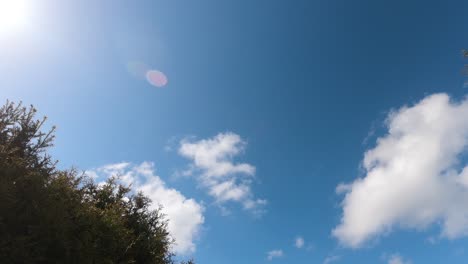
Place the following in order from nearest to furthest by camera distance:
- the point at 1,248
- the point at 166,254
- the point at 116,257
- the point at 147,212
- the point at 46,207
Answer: the point at 1,248 → the point at 46,207 → the point at 116,257 → the point at 166,254 → the point at 147,212

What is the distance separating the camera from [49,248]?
51.8ft

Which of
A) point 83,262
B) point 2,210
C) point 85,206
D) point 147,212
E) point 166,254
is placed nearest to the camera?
point 2,210

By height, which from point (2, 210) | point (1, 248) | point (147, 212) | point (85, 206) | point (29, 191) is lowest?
point (1, 248)

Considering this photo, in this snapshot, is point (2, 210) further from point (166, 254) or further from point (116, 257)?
point (166, 254)

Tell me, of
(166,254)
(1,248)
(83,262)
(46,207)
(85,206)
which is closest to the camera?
(1,248)

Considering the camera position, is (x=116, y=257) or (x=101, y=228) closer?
(x=101, y=228)

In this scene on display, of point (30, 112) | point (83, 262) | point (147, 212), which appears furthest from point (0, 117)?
point (147, 212)

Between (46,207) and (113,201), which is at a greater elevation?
(113,201)

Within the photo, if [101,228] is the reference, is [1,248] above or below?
below

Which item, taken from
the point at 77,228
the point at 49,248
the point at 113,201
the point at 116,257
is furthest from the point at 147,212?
the point at 49,248

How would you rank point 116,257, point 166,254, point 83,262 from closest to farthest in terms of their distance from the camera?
point 83,262, point 116,257, point 166,254

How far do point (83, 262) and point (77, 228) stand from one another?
173 cm

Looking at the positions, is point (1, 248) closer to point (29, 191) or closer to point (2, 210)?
point (2, 210)

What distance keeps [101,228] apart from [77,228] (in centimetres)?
294
